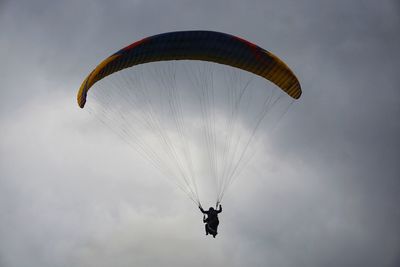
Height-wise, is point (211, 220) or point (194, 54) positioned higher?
point (194, 54)

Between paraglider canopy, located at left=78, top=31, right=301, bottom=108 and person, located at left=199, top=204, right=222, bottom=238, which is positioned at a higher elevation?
paraglider canopy, located at left=78, top=31, right=301, bottom=108

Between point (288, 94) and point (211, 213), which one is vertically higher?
point (288, 94)

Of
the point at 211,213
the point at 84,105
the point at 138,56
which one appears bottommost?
the point at 211,213

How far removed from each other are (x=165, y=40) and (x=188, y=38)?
1.09 m

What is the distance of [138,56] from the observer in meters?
25.7

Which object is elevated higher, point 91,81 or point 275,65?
point 275,65

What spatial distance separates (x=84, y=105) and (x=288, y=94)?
33.1ft

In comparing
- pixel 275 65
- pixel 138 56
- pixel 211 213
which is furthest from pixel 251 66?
pixel 211 213

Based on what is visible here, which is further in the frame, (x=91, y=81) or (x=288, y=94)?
(x=288, y=94)

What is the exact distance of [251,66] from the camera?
26.8m

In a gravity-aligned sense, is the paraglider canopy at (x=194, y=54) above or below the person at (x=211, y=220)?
above

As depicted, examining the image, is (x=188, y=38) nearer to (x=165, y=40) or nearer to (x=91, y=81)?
(x=165, y=40)

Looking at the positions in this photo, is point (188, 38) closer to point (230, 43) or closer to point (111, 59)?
point (230, 43)

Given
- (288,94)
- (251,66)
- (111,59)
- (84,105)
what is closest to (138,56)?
(111,59)
